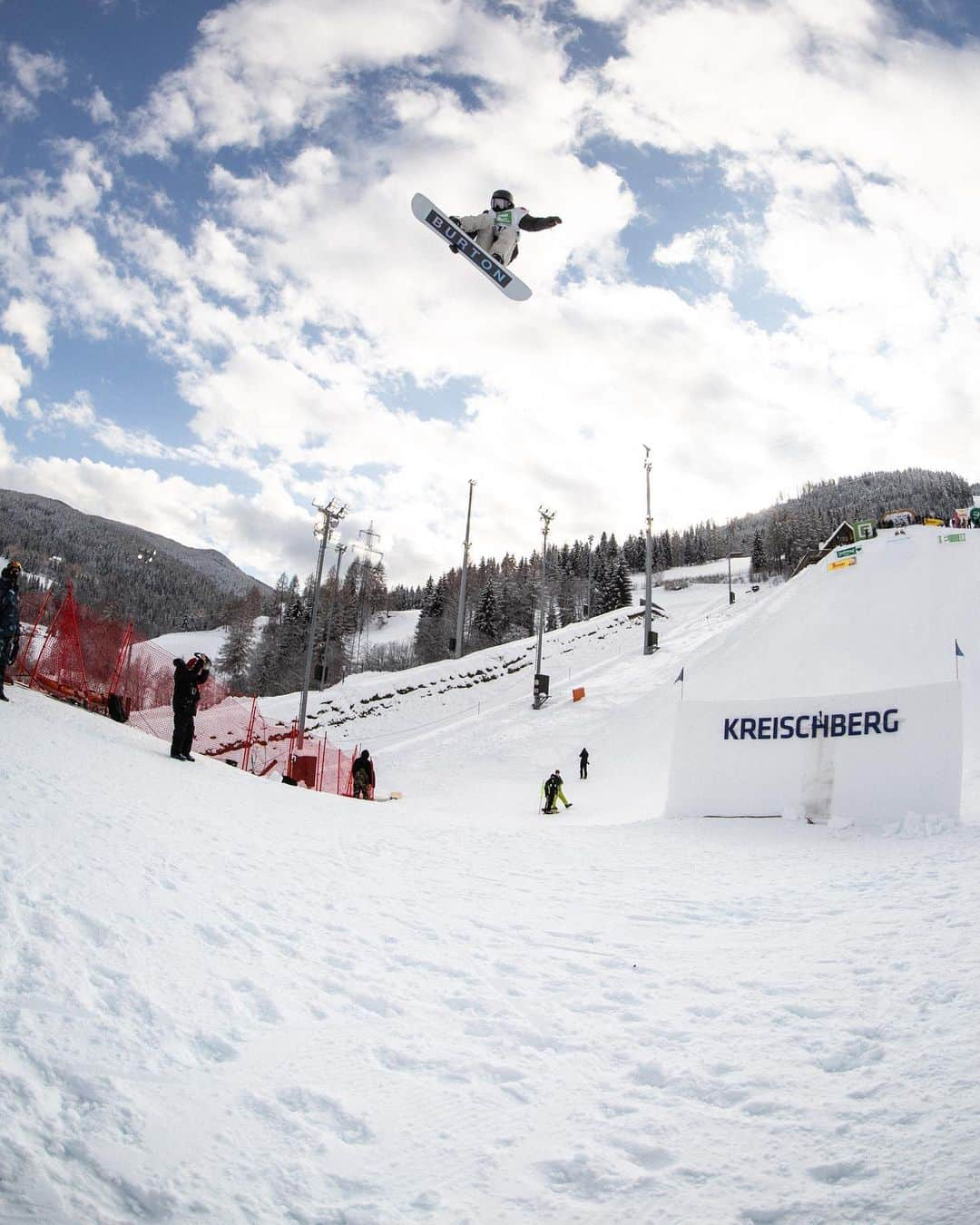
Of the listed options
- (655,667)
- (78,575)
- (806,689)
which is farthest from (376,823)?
(78,575)

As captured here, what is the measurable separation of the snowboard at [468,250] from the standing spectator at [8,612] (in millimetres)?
7805

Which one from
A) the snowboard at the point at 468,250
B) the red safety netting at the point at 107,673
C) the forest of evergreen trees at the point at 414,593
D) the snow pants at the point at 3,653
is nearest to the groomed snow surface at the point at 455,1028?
the snow pants at the point at 3,653

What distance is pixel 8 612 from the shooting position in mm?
9781

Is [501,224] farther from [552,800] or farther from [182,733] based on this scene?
[552,800]

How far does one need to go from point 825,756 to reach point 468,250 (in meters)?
9.50

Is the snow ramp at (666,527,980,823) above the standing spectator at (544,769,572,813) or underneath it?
above

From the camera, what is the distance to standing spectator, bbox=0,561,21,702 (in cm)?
966

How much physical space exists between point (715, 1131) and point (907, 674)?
80.0ft

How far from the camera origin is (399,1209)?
7.06 feet

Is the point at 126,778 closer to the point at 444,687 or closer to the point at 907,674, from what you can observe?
the point at 907,674

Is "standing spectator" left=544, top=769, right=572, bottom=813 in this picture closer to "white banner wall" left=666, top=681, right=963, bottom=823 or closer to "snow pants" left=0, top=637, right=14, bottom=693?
"white banner wall" left=666, top=681, right=963, bottom=823

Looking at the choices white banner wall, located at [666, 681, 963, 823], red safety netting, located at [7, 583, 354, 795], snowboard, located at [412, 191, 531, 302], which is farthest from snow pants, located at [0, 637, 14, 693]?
white banner wall, located at [666, 681, 963, 823]

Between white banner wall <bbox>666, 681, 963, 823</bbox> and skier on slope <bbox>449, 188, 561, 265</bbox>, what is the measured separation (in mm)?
8349

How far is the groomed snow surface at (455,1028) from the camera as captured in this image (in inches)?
87.4
